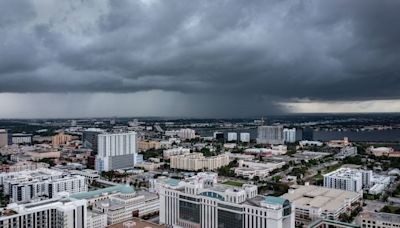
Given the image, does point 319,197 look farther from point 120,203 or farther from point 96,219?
point 96,219

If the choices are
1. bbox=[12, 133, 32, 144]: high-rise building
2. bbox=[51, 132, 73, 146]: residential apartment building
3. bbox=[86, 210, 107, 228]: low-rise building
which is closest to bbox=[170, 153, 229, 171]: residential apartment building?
bbox=[86, 210, 107, 228]: low-rise building

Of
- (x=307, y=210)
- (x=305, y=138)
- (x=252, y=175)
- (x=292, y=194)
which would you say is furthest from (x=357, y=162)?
(x=305, y=138)

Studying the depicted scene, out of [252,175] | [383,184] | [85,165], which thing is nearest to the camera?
[383,184]

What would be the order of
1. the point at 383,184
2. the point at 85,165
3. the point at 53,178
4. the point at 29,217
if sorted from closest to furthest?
the point at 29,217 → the point at 53,178 → the point at 383,184 → the point at 85,165

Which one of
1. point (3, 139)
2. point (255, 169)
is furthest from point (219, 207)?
point (3, 139)

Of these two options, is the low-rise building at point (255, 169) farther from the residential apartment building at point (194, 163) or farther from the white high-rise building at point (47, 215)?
the white high-rise building at point (47, 215)

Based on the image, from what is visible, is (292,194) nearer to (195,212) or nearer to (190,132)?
(195,212)

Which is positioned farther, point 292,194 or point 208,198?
point 292,194
